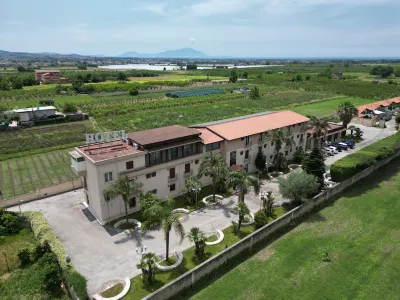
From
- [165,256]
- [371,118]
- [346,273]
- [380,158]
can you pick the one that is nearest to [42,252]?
[165,256]

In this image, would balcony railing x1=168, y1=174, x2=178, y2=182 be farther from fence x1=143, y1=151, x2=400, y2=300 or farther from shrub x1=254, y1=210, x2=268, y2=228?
fence x1=143, y1=151, x2=400, y2=300

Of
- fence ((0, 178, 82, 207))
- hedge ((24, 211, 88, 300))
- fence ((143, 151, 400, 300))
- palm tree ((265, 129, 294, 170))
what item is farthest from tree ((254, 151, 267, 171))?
hedge ((24, 211, 88, 300))

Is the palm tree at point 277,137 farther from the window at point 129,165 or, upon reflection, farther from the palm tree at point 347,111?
the palm tree at point 347,111

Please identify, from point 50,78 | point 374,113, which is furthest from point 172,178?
A: point 50,78

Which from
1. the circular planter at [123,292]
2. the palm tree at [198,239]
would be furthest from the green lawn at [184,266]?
the palm tree at [198,239]

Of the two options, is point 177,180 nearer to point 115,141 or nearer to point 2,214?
point 115,141

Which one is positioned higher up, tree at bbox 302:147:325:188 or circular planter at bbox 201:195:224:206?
tree at bbox 302:147:325:188
